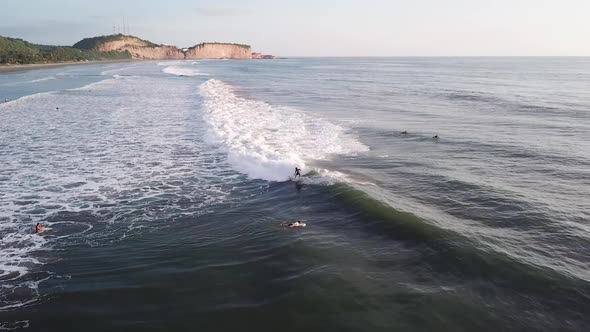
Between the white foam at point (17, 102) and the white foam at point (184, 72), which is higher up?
the white foam at point (184, 72)

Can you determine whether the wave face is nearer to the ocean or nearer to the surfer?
the ocean

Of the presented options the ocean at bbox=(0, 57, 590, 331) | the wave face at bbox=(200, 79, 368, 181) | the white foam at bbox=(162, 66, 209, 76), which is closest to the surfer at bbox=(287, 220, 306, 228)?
the ocean at bbox=(0, 57, 590, 331)

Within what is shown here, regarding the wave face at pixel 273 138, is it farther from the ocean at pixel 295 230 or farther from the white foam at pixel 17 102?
the white foam at pixel 17 102

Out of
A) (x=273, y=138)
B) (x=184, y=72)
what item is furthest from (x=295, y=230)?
(x=184, y=72)

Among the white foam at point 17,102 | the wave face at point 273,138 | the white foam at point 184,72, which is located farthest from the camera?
the white foam at point 184,72

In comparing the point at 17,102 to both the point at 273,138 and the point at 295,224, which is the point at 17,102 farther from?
the point at 295,224

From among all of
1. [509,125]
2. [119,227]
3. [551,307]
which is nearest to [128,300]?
[119,227]

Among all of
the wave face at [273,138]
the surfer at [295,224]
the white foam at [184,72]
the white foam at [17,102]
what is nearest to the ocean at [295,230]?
the wave face at [273,138]
